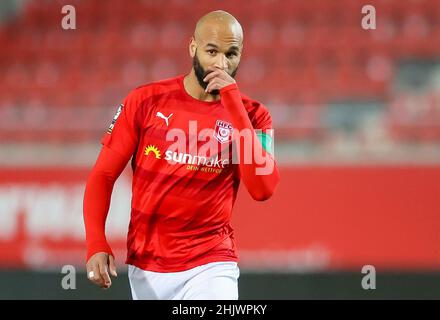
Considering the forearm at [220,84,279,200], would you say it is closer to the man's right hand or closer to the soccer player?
the soccer player

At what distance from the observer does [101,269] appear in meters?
3.71

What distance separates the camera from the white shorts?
388cm

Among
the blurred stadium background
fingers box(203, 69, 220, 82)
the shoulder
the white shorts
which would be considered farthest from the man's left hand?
the blurred stadium background

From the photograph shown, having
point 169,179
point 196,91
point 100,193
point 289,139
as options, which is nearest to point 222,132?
point 196,91

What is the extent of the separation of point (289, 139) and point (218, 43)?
4731mm

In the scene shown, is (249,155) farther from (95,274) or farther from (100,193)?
(95,274)

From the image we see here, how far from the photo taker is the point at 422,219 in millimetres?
7418

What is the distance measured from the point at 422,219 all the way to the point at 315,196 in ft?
3.10

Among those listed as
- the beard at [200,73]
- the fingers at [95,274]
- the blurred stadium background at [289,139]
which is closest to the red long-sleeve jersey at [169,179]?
the beard at [200,73]

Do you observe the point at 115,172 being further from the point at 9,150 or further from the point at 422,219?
the point at 9,150

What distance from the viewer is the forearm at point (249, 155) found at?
3766 millimetres

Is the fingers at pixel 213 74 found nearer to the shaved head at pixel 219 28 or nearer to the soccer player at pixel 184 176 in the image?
the soccer player at pixel 184 176

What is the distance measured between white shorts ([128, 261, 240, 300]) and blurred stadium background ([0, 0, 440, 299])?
3.64m

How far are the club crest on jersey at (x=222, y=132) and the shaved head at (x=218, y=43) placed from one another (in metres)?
0.24
